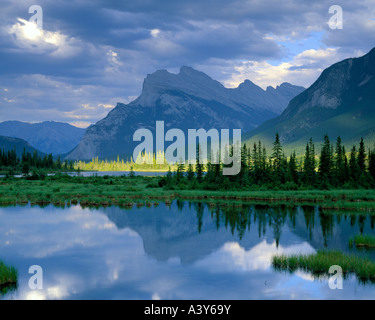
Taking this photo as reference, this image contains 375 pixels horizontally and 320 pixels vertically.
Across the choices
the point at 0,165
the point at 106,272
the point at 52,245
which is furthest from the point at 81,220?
the point at 0,165

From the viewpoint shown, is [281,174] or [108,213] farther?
[281,174]

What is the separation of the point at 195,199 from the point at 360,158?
5139cm

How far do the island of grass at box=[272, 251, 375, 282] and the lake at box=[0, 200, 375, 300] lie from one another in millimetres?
1044

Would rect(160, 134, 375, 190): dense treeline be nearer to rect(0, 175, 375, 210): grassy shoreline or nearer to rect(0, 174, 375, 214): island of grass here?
rect(0, 174, 375, 214): island of grass

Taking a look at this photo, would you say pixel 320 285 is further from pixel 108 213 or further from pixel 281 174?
pixel 281 174

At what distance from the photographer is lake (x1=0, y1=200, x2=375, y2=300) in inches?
998

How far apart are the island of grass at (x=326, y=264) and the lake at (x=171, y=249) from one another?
1.04 metres

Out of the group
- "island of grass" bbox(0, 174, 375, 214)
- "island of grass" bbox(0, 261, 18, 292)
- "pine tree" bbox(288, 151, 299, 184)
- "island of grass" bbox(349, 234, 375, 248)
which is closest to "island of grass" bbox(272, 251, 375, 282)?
"island of grass" bbox(349, 234, 375, 248)

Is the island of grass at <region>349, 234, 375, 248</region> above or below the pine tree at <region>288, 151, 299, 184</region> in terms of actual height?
below

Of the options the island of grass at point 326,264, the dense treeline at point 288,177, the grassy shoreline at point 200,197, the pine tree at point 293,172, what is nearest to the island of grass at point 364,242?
the island of grass at point 326,264

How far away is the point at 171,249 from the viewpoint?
3844 centimetres

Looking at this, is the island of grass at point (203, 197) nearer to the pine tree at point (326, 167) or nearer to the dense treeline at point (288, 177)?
the dense treeline at point (288, 177)

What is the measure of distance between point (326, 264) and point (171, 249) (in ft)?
49.9
